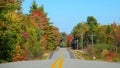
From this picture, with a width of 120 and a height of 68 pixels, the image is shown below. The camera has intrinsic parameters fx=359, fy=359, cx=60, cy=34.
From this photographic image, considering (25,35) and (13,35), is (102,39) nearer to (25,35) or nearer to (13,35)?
(25,35)

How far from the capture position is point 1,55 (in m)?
47.5

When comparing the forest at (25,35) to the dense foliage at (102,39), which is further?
the dense foliage at (102,39)

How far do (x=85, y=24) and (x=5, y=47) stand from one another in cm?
15283

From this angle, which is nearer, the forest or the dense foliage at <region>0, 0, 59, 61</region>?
the dense foliage at <region>0, 0, 59, 61</region>

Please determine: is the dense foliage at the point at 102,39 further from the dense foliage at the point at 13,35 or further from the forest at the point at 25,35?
the dense foliage at the point at 13,35

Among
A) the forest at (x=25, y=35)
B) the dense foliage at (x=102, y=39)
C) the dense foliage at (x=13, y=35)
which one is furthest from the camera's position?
the dense foliage at (x=102, y=39)

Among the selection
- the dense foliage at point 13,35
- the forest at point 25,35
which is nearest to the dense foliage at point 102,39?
the forest at point 25,35

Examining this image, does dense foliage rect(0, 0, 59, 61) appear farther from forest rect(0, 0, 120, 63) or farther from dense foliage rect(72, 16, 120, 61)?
dense foliage rect(72, 16, 120, 61)

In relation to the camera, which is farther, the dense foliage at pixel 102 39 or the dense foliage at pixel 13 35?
the dense foliage at pixel 102 39

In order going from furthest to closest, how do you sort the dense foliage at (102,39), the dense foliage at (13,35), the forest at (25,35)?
the dense foliage at (102,39), the forest at (25,35), the dense foliage at (13,35)

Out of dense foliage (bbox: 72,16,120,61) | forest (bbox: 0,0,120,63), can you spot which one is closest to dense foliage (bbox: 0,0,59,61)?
forest (bbox: 0,0,120,63)

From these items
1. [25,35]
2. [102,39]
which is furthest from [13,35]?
[102,39]

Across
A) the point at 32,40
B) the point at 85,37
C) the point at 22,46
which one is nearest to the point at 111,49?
the point at 32,40

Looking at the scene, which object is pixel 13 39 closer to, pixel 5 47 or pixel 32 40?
pixel 5 47
